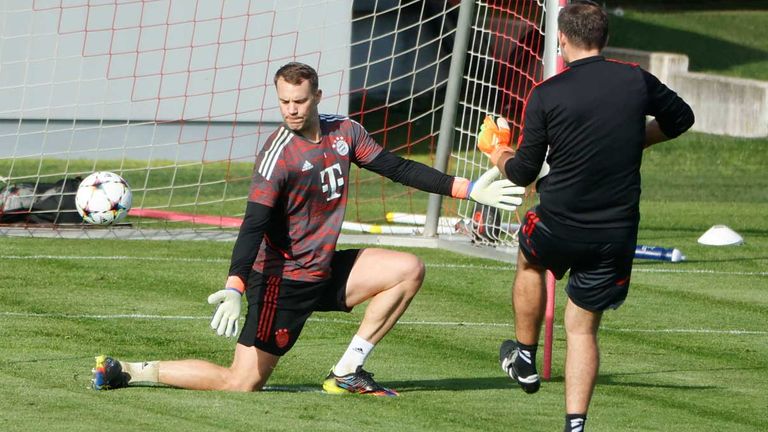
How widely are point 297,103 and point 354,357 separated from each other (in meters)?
1.41

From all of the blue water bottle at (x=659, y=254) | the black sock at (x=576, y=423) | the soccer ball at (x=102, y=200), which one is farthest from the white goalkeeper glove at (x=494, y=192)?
the soccer ball at (x=102, y=200)

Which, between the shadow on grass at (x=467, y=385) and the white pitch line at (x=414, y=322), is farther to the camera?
the white pitch line at (x=414, y=322)

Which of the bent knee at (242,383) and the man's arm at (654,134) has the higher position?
the man's arm at (654,134)

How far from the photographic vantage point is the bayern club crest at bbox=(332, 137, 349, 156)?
310 inches

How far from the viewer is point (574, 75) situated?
6598mm

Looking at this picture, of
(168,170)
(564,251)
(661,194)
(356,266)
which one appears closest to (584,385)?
(564,251)

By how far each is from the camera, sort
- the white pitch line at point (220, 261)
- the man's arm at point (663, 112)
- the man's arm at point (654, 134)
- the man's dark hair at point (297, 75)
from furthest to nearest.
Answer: the white pitch line at point (220, 261), the man's dark hair at point (297, 75), the man's arm at point (654, 134), the man's arm at point (663, 112)

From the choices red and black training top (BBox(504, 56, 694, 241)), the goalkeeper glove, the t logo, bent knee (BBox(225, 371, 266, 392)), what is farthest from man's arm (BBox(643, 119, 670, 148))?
bent knee (BBox(225, 371, 266, 392))

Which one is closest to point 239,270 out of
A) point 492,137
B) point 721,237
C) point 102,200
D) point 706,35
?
point 492,137

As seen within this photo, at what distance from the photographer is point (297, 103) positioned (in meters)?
7.62

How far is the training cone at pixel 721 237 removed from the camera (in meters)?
14.9

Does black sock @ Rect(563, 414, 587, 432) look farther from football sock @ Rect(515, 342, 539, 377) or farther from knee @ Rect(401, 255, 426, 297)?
knee @ Rect(401, 255, 426, 297)

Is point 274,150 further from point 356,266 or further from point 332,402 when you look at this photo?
point 332,402

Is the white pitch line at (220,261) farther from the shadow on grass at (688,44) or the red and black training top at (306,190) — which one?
the shadow on grass at (688,44)
